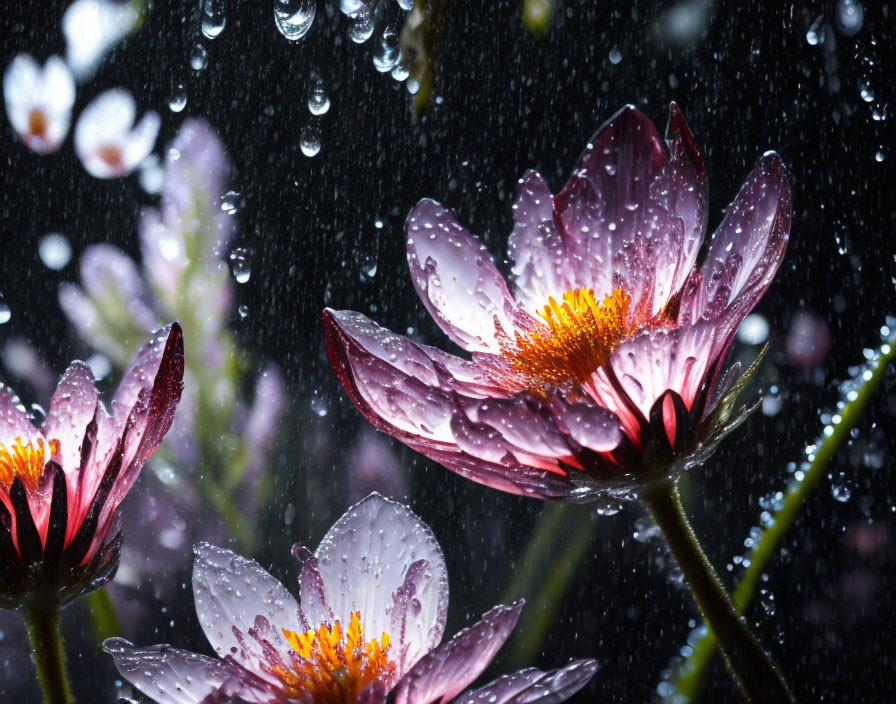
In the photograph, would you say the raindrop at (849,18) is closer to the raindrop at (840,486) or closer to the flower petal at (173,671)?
the raindrop at (840,486)

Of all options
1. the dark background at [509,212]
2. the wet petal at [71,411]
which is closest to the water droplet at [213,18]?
the dark background at [509,212]

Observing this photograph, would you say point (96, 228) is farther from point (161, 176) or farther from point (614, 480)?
point (614, 480)

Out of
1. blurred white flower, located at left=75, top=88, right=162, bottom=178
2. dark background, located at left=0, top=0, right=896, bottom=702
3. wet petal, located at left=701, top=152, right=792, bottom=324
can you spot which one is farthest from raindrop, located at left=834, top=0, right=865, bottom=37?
blurred white flower, located at left=75, top=88, right=162, bottom=178

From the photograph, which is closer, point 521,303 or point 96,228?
point 521,303

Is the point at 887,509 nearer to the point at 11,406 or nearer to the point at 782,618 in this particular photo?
the point at 782,618

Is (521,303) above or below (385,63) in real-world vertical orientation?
below

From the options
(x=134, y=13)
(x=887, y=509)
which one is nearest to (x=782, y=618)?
(x=887, y=509)

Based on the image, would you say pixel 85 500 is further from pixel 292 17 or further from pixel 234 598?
pixel 292 17

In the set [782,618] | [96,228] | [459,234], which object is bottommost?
[782,618]
